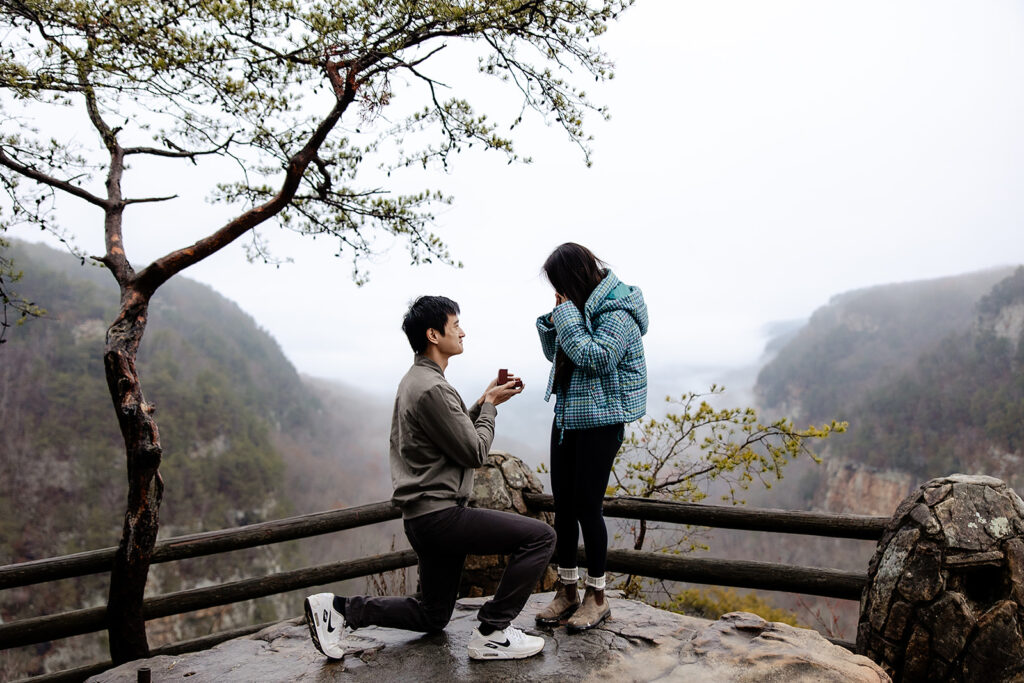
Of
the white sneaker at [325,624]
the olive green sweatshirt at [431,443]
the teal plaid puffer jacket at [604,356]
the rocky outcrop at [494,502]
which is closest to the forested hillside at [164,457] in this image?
the rocky outcrop at [494,502]

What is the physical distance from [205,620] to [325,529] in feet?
151

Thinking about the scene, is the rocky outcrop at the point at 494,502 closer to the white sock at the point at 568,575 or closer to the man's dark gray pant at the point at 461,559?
the white sock at the point at 568,575

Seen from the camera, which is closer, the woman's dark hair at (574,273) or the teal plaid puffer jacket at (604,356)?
the teal plaid puffer jacket at (604,356)

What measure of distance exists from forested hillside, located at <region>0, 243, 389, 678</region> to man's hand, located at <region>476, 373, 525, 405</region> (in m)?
38.0

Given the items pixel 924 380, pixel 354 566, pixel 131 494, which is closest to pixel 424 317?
pixel 131 494

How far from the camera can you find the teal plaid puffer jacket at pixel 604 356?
2.98 m

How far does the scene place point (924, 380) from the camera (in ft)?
151

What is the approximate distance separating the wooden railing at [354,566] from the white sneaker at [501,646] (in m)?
1.56

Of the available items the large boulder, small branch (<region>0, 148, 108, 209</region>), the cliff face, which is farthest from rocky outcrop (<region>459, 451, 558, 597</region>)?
the cliff face

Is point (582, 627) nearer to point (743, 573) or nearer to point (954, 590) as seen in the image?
point (743, 573)

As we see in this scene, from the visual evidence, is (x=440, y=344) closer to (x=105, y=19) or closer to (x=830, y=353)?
(x=105, y=19)

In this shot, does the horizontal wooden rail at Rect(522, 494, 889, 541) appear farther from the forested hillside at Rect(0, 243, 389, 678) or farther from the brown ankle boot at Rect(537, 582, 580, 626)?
the forested hillside at Rect(0, 243, 389, 678)

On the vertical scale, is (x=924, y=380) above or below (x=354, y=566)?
below

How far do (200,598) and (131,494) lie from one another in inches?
34.6
